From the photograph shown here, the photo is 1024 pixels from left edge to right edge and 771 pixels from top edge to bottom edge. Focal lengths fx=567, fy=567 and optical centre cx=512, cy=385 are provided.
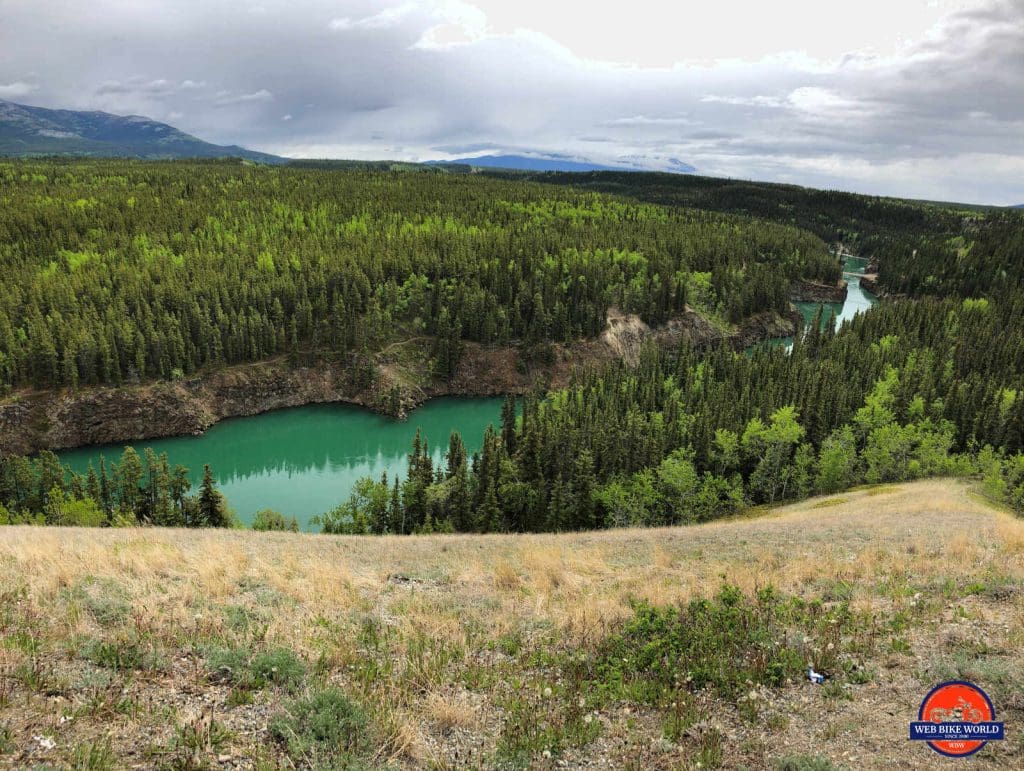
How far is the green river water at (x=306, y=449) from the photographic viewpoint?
6462 cm

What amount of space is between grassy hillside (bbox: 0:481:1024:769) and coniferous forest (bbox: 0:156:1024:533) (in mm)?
31614

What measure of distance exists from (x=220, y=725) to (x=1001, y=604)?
1867 cm

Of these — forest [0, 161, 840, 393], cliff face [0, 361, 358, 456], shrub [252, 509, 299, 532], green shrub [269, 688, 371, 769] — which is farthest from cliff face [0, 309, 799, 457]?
green shrub [269, 688, 371, 769]

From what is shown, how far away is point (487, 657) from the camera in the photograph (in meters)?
13.5

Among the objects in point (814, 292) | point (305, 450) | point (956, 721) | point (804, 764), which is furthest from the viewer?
point (814, 292)

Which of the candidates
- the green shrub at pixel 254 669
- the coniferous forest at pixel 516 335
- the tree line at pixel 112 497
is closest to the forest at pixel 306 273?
the coniferous forest at pixel 516 335

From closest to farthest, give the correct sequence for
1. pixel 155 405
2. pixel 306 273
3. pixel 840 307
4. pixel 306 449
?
pixel 155 405 < pixel 306 449 < pixel 306 273 < pixel 840 307

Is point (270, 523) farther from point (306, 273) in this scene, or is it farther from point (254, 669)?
point (306, 273)

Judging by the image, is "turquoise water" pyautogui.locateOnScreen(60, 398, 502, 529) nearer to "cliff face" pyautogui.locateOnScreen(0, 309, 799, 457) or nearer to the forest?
"cliff face" pyautogui.locateOnScreen(0, 309, 799, 457)

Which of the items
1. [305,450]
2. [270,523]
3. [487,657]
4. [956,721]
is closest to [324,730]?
[487,657]

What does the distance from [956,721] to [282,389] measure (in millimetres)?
87928

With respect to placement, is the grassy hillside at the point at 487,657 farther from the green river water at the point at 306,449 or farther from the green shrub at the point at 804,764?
the green river water at the point at 306,449

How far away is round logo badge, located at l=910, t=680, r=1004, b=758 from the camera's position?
9.59 m

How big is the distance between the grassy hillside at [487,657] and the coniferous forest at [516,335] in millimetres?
31614
